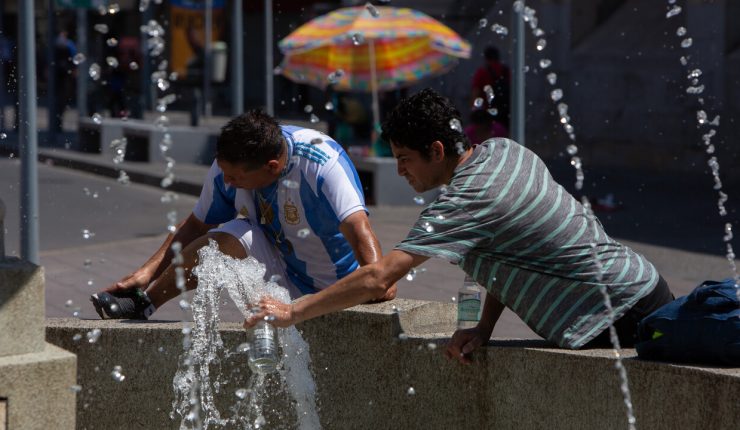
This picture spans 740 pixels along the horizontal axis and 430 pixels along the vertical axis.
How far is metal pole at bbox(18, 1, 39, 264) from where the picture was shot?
24.6 ft

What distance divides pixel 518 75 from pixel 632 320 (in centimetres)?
468

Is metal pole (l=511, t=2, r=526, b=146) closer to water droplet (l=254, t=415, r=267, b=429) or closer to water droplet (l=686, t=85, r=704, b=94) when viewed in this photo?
water droplet (l=254, t=415, r=267, b=429)

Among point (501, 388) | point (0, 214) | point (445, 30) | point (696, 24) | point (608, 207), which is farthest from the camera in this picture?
point (696, 24)

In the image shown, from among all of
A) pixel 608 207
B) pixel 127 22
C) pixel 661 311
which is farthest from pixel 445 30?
pixel 127 22

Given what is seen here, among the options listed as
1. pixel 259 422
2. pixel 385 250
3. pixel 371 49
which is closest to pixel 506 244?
pixel 259 422

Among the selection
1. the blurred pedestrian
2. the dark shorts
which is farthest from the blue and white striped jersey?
the blurred pedestrian

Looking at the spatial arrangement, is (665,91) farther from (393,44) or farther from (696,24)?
(393,44)

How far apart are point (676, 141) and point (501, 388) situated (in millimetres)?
12463

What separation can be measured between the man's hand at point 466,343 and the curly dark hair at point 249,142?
1087 mm

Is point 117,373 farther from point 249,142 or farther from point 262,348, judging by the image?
point 249,142

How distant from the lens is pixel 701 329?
381 centimetres

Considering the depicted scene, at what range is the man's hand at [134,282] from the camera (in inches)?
204

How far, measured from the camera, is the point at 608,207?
12930 mm

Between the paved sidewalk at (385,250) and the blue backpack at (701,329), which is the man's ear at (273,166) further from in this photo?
the paved sidewalk at (385,250)
